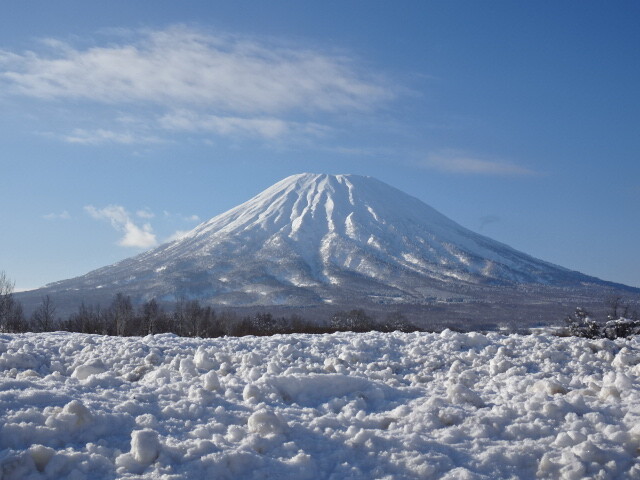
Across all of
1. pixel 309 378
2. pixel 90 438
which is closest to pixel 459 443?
Answer: pixel 309 378

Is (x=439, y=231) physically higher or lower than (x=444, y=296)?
higher

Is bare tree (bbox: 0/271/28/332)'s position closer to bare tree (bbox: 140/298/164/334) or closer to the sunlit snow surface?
bare tree (bbox: 140/298/164/334)

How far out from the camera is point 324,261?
140125 millimetres

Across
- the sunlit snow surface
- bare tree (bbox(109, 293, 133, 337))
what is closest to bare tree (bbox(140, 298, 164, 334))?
bare tree (bbox(109, 293, 133, 337))

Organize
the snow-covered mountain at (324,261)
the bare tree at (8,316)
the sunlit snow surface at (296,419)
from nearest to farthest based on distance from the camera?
the sunlit snow surface at (296,419) < the bare tree at (8,316) < the snow-covered mountain at (324,261)

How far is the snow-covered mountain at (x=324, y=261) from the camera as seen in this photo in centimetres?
11531

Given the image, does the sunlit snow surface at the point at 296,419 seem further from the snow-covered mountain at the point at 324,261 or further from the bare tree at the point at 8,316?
the snow-covered mountain at the point at 324,261

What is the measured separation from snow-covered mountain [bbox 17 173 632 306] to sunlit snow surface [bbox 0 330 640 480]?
97817mm

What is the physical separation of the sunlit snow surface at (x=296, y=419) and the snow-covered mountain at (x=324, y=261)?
321 feet

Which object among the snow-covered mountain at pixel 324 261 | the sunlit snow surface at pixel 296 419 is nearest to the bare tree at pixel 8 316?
the sunlit snow surface at pixel 296 419

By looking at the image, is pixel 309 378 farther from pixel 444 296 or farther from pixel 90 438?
pixel 444 296

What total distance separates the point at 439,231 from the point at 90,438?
529ft

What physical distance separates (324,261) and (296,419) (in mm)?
133354

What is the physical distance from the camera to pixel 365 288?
11912 centimetres
